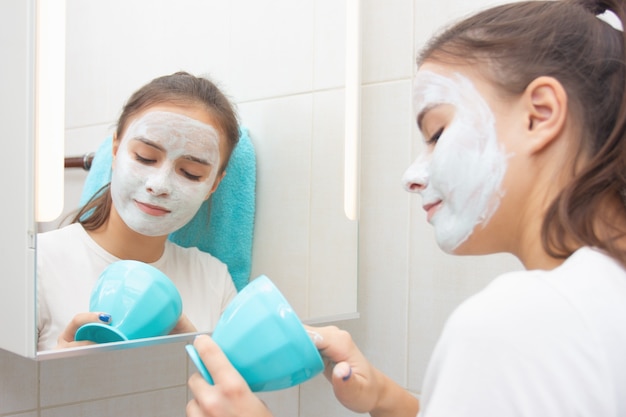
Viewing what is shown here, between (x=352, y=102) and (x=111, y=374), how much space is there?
2.04 feet

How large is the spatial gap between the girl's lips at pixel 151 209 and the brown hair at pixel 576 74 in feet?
1.46

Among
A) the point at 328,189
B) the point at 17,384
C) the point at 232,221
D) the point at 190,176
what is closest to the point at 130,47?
the point at 190,176

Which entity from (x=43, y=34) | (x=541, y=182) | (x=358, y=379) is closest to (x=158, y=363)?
(x=358, y=379)

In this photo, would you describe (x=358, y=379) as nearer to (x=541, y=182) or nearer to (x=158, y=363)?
(x=541, y=182)

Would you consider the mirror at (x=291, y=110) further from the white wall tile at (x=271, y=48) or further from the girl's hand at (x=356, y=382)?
the girl's hand at (x=356, y=382)

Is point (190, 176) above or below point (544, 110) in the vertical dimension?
below

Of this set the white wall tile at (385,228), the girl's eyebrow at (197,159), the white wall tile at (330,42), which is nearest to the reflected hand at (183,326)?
the girl's eyebrow at (197,159)

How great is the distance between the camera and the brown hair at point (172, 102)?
0.84m

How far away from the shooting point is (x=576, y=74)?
60 cm

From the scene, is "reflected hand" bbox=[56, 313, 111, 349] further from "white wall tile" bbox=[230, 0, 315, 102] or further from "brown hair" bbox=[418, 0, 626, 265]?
"brown hair" bbox=[418, 0, 626, 265]

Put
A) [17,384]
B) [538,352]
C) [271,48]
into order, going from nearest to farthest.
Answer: [538,352], [17,384], [271,48]

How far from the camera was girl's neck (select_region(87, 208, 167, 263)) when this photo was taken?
2.78 feet

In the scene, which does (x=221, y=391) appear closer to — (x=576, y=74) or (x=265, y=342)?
(x=265, y=342)

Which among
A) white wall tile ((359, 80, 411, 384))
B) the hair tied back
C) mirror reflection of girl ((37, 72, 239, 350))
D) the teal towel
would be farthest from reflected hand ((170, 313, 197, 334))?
the hair tied back
